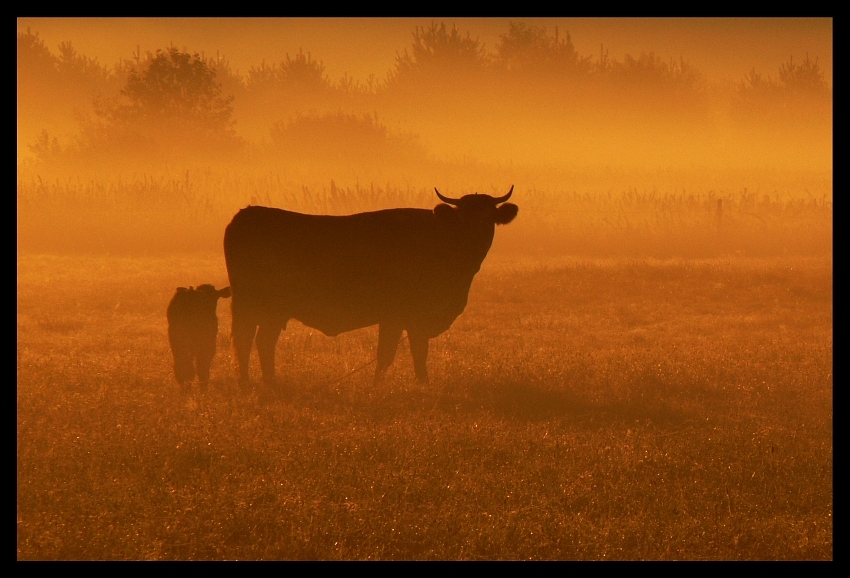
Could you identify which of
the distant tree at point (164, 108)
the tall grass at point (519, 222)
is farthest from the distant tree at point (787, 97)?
the distant tree at point (164, 108)

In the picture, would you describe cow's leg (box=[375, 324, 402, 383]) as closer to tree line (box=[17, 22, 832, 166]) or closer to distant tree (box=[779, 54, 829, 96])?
tree line (box=[17, 22, 832, 166])

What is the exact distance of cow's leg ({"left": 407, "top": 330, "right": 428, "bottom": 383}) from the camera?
933 centimetres

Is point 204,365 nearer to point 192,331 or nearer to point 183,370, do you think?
point 183,370

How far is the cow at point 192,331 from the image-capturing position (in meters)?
8.70

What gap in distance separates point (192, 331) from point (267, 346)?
0.81 m

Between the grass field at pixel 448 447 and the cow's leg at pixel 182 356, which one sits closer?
the grass field at pixel 448 447

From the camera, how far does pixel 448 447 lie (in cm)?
703

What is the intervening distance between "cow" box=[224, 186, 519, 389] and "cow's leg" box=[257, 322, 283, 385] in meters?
0.01

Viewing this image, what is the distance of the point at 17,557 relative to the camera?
5.15m

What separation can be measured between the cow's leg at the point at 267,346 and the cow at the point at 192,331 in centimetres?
53

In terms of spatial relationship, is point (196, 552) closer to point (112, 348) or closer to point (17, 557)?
point (17, 557)

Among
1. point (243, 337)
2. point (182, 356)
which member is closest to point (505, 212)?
point (243, 337)

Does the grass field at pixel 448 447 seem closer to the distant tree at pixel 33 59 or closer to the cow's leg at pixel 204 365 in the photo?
the cow's leg at pixel 204 365

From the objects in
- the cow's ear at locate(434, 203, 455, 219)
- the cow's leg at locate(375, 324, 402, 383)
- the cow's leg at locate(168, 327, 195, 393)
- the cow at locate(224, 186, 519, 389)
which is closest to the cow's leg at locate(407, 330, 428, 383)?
the cow at locate(224, 186, 519, 389)
